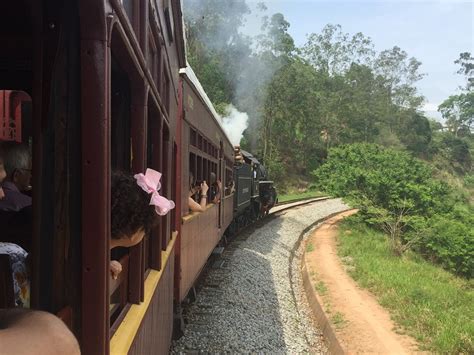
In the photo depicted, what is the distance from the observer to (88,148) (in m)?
1.27

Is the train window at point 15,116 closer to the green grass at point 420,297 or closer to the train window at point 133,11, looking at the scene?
the train window at point 133,11

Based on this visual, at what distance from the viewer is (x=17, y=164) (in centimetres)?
232

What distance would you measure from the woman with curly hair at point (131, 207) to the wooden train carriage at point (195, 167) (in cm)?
308

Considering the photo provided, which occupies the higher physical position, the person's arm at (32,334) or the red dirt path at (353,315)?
the person's arm at (32,334)

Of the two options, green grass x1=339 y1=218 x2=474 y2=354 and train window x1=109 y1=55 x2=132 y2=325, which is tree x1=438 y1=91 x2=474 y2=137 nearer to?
green grass x1=339 y1=218 x2=474 y2=354

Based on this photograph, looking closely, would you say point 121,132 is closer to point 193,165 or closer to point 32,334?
point 32,334

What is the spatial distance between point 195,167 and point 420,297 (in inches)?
207

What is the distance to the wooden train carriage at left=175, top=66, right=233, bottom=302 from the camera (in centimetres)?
492

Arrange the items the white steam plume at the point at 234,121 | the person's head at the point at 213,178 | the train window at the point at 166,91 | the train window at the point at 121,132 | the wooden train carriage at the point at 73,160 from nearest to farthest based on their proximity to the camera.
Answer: the wooden train carriage at the point at 73,160 → the train window at the point at 121,132 → the train window at the point at 166,91 → the person's head at the point at 213,178 → the white steam plume at the point at 234,121

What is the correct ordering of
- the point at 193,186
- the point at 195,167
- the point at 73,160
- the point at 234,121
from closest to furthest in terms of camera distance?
the point at 73,160 → the point at 195,167 → the point at 193,186 → the point at 234,121

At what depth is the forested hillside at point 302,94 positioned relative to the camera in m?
34.8

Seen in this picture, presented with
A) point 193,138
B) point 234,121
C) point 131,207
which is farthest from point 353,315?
point 234,121

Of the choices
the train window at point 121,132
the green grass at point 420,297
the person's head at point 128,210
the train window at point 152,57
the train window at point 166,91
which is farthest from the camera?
the green grass at point 420,297

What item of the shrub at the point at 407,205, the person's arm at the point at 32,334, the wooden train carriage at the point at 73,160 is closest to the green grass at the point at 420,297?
the shrub at the point at 407,205
